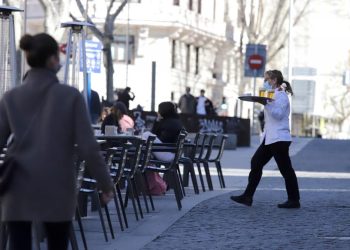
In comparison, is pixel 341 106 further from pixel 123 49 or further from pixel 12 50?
pixel 12 50

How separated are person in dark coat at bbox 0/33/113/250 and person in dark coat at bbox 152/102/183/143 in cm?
1072

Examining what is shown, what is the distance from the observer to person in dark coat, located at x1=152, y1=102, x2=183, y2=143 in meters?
18.2

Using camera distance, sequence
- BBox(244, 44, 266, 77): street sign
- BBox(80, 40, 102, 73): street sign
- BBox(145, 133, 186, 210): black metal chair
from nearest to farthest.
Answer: BBox(145, 133, 186, 210): black metal chair < BBox(80, 40, 102, 73): street sign < BBox(244, 44, 266, 77): street sign

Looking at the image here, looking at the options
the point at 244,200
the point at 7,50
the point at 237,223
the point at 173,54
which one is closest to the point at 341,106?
the point at 173,54

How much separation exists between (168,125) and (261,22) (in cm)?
5047

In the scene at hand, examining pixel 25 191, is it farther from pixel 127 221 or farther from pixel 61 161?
pixel 127 221

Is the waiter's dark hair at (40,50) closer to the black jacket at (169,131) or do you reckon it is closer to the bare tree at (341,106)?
the black jacket at (169,131)

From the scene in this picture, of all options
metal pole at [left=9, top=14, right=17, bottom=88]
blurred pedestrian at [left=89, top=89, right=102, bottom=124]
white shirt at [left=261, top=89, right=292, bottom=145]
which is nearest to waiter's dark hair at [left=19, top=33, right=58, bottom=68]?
metal pole at [left=9, top=14, right=17, bottom=88]

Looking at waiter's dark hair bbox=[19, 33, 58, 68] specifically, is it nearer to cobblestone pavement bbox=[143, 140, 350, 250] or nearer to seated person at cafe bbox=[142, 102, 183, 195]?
cobblestone pavement bbox=[143, 140, 350, 250]

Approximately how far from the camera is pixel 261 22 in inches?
2687

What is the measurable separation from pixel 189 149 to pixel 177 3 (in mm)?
38320

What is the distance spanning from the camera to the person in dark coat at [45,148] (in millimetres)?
7340

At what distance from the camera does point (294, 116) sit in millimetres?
85938

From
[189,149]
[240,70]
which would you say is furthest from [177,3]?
[189,149]
